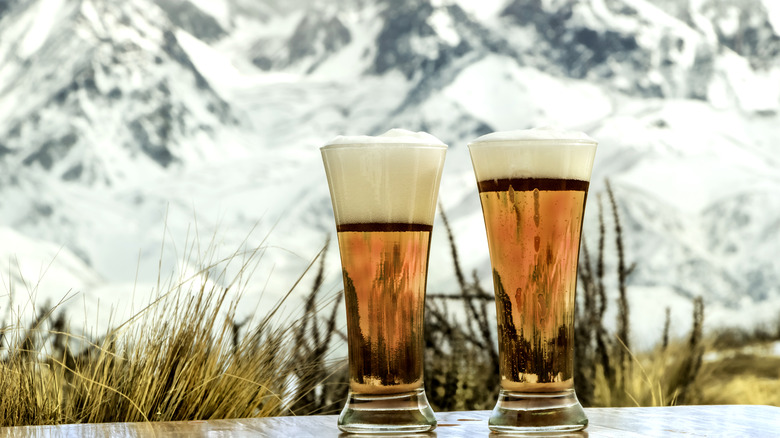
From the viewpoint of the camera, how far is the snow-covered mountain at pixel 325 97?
7.21 meters

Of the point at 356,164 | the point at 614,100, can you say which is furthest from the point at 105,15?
the point at 356,164

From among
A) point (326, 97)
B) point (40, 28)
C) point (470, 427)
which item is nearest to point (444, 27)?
point (326, 97)

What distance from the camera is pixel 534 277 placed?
0.83 m

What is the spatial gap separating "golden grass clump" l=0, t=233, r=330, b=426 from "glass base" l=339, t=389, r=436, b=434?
2.00ft

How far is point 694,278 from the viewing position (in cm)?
661

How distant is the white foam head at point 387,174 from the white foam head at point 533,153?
5 centimetres

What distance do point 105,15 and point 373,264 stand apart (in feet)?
25.3

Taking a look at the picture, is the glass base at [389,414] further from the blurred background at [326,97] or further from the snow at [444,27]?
the snow at [444,27]

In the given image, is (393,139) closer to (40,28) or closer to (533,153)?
(533,153)

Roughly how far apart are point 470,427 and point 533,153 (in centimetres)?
30

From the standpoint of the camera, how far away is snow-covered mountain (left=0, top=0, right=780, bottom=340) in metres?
7.21

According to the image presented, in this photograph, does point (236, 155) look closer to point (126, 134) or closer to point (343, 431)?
point (126, 134)

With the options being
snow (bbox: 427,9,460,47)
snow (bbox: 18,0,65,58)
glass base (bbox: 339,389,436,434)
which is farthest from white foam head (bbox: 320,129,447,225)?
snow (bbox: 18,0,65,58)

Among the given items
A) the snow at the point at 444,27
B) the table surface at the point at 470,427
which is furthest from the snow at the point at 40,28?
the table surface at the point at 470,427
